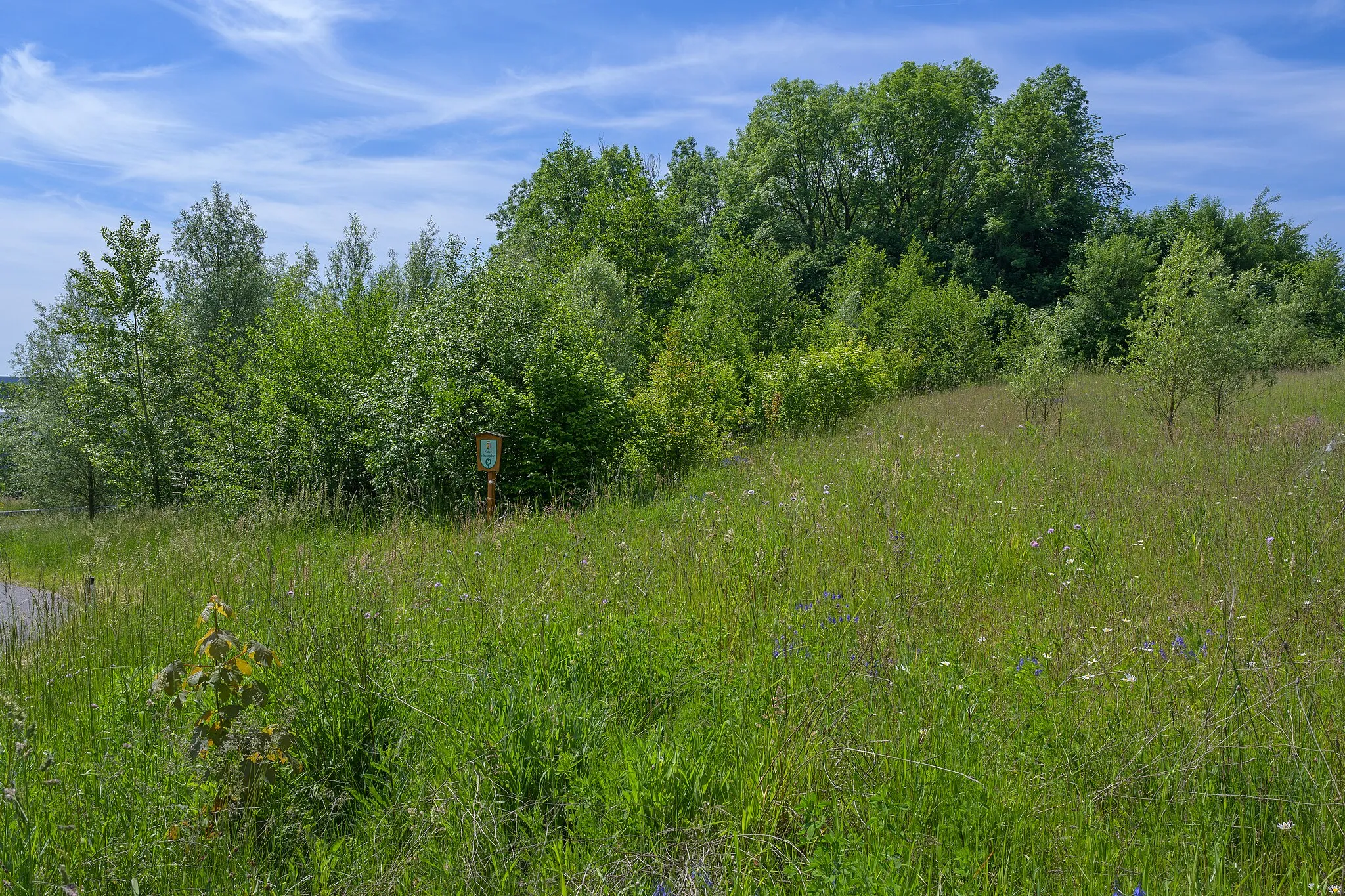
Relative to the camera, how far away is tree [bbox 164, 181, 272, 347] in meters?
34.8

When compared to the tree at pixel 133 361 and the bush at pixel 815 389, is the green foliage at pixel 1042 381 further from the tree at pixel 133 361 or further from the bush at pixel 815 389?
the tree at pixel 133 361

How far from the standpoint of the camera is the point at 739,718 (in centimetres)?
291

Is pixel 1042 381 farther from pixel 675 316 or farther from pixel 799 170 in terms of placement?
pixel 799 170

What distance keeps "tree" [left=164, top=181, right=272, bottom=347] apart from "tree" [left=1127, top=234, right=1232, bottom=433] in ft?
116

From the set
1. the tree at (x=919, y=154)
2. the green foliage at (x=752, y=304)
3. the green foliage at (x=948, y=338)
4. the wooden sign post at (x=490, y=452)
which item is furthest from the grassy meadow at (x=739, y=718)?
the tree at (x=919, y=154)

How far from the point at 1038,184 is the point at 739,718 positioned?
4921 centimetres

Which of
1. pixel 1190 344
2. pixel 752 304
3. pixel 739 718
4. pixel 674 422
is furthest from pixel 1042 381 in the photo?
pixel 752 304

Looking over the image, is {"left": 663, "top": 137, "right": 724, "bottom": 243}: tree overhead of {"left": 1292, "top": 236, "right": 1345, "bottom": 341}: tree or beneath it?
overhead

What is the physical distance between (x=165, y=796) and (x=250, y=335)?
14.8 meters

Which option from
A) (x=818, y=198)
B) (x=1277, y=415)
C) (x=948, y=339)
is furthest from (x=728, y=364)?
(x=818, y=198)

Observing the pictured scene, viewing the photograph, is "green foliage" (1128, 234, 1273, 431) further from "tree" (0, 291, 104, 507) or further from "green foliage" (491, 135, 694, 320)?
"tree" (0, 291, 104, 507)

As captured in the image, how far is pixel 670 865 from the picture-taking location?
2184mm

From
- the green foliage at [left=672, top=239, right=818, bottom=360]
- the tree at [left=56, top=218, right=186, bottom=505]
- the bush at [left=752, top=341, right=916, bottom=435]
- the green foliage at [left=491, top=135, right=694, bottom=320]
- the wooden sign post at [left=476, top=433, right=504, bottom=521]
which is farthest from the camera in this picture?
the green foliage at [left=491, top=135, right=694, bottom=320]

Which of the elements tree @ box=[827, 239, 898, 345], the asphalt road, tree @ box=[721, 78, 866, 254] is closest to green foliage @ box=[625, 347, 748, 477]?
the asphalt road
